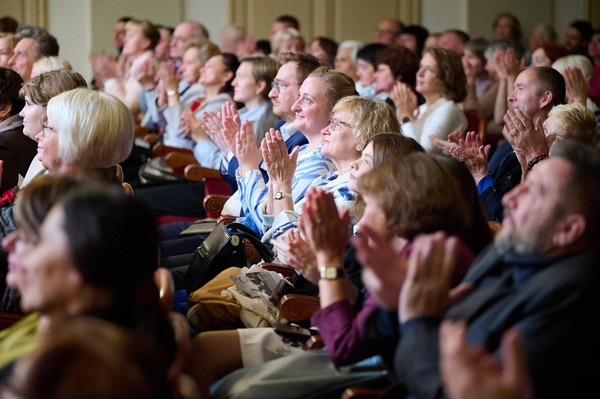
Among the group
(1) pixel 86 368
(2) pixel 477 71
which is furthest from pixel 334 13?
(1) pixel 86 368

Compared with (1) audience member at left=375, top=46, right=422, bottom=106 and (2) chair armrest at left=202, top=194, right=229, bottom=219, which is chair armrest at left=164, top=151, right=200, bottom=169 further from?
(1) audience member at left=375, top=46, right=422, bottom=106

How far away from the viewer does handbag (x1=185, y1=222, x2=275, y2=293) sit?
3.45 metres

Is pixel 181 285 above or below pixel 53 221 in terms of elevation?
below

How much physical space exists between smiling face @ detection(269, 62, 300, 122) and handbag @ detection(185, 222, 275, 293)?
3.97ft

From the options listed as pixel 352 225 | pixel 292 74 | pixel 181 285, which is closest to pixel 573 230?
pixel 352 225

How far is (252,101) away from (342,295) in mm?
3138

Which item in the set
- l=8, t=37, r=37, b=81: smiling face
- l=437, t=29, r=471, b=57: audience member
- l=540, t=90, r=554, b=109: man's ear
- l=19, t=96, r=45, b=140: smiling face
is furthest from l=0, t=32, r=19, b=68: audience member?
l=437, t=29, r=471, b=57: audience member

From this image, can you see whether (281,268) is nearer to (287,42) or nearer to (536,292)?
(536,292)

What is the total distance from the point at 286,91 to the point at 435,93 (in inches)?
45.4

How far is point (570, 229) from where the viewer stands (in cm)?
200

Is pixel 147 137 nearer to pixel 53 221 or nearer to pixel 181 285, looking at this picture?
pixel 181 285

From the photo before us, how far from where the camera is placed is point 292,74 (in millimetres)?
4613

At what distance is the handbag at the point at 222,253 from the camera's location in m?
3.45

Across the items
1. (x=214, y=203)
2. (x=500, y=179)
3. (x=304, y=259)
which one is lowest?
(x=214, y=203)
